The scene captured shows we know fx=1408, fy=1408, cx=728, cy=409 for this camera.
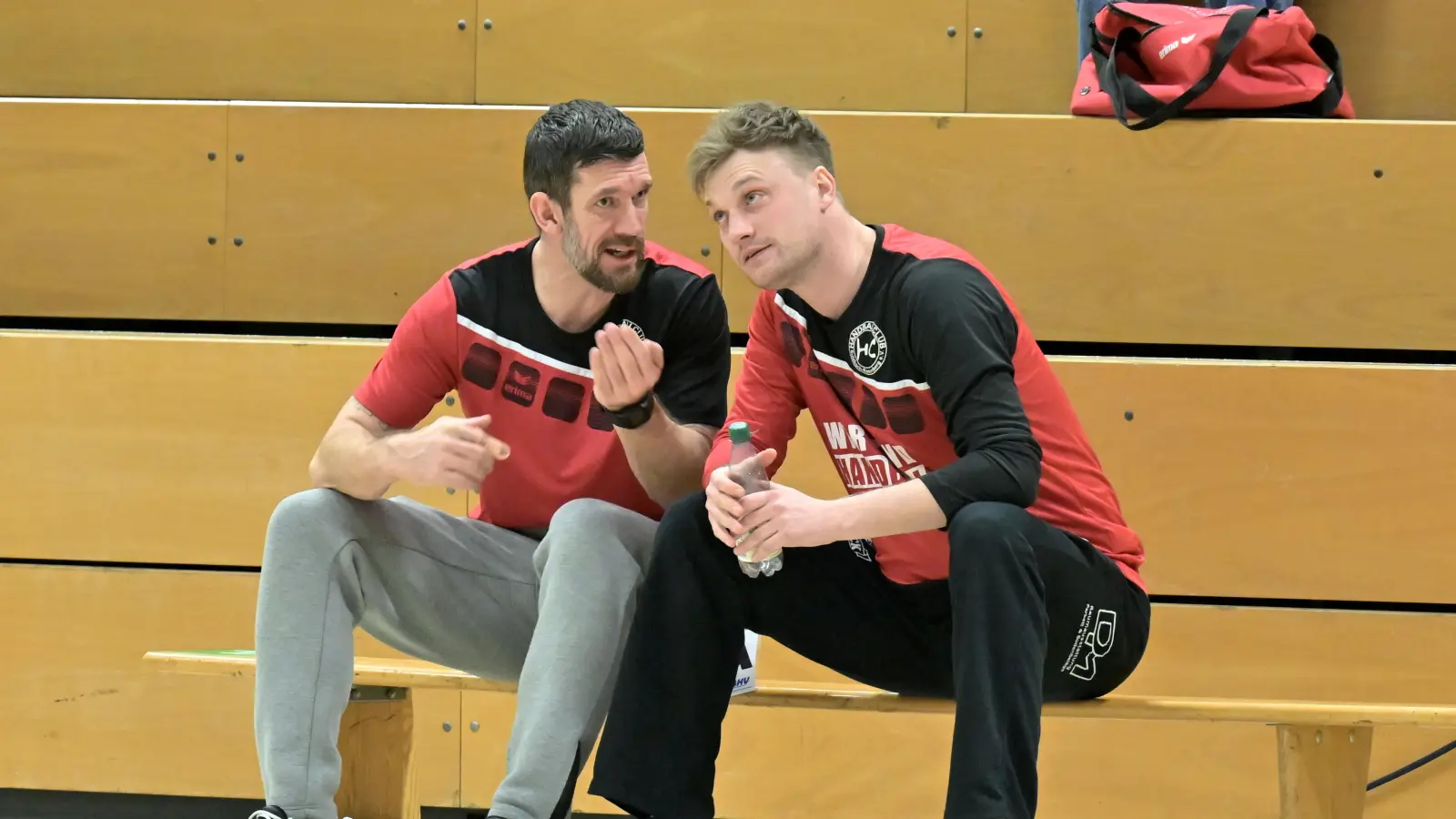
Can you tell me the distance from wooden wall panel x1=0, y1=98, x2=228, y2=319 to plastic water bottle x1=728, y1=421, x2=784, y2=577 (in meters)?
1.49

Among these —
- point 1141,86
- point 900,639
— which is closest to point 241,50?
point 1141,86

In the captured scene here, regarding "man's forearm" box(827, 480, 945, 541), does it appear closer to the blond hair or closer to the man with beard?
the man with beard

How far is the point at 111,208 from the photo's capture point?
270cm

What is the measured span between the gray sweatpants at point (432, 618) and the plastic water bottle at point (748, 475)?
15 centimetres

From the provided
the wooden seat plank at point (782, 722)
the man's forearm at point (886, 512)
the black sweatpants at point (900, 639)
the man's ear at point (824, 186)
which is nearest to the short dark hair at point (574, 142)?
the man's ear at point (824, 186)

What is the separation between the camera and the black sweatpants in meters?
1.34

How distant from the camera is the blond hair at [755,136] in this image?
166 cm

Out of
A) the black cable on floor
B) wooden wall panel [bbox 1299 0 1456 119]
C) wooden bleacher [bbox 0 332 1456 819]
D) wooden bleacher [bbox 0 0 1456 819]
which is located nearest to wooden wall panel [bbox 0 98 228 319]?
wooden bleacher [bbox 0 0 1456 819]

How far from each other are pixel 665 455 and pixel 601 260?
27cm

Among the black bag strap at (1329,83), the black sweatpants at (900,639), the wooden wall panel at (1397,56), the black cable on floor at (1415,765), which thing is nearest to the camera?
the black sweatpants at (900,639)

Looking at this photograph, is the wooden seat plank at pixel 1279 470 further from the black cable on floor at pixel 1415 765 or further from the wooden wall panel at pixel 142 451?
the wooden wall panel at pixel 142 451

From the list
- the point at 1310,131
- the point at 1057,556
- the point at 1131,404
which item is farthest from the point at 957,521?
the point at 1310,131

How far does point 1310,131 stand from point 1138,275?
388 millimetres

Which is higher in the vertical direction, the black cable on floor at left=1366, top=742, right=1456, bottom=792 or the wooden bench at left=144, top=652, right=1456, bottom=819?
the wooden bench at left=144, top=652, right=1456, bottom=819
